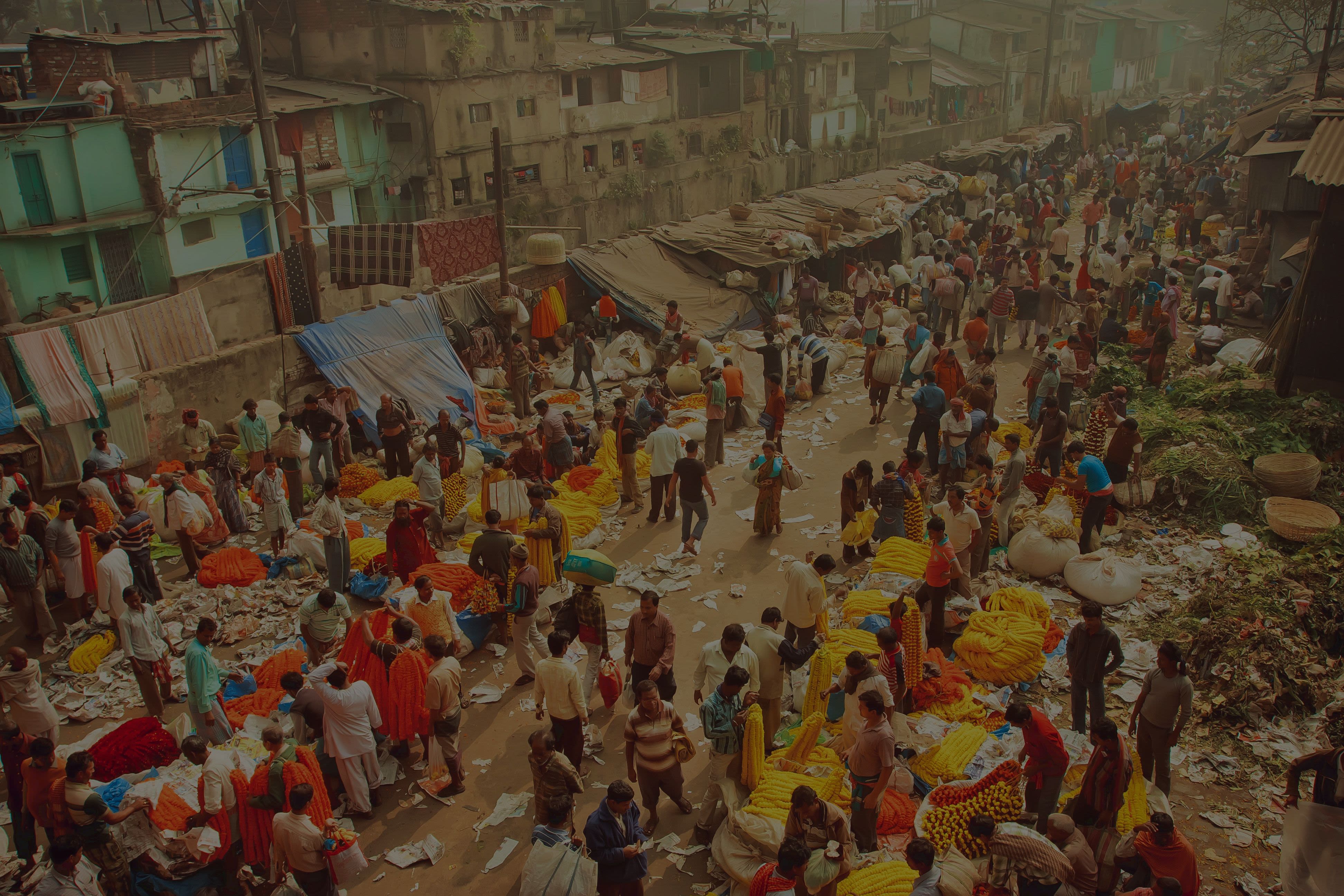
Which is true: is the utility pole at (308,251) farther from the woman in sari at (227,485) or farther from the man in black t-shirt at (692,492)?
the man in black t-shirt at (692,492)

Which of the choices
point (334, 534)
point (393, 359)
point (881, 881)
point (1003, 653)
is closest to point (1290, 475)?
point (1003, 653)

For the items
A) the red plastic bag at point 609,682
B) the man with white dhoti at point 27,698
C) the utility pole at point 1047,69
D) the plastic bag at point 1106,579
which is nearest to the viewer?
the man with white dhoti at point 27,698

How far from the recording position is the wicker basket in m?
10.4

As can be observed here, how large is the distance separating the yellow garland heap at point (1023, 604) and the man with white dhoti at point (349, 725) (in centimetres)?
543

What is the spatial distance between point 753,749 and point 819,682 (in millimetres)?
1050

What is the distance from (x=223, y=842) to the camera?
618cm

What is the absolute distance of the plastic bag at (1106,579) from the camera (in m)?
9.12

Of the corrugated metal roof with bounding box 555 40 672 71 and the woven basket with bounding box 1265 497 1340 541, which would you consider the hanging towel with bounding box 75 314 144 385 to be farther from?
the corrugated metal roof with bounding box 555 40 672 71

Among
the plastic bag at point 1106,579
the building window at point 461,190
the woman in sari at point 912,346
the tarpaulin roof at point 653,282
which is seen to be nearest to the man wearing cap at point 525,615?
the plastic bag at point 1106,579

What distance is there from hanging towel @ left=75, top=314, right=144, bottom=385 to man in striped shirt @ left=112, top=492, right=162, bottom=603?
11.0 ft

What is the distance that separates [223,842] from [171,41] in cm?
2053

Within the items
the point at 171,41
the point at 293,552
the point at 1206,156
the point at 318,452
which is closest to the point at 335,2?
the point at 171,41

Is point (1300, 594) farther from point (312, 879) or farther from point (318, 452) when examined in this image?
point (318, 452)

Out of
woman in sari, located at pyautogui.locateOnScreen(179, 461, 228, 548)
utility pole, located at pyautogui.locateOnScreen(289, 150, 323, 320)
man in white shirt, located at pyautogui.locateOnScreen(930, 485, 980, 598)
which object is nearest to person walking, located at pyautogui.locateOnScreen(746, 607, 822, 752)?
man in white shirt, located at pyautogui.locateOnScreen(930, 485, 980, 598)
